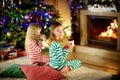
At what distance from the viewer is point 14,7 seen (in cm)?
551

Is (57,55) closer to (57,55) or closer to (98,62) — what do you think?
(57,55)

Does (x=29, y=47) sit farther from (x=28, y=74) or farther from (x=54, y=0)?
(x=54, y=0)

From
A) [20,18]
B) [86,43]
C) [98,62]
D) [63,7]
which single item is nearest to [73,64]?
[98,62]

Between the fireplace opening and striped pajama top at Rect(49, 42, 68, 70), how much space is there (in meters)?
1.45

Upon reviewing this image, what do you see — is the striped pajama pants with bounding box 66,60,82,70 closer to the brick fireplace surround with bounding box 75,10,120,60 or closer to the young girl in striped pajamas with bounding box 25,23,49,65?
the young girl in striped pajamas with bounding box 25,23,49,65

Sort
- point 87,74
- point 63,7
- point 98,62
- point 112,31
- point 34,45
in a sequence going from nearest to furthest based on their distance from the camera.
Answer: point 87,74 < point 34,45 < point 98,62 < point 112,31 < point 63,7

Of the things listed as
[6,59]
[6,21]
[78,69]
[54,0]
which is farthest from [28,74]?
[54,0]

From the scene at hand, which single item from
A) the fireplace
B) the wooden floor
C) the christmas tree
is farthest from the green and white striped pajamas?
the christmas tree

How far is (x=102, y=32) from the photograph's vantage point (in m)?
5.39

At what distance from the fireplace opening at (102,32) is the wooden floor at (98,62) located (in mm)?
380

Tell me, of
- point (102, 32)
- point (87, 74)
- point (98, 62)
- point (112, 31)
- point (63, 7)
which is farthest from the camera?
point (63, 7)

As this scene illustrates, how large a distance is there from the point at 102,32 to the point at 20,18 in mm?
1807

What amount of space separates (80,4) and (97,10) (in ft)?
1.36

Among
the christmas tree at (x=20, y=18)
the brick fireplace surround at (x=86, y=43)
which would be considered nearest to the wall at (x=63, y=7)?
the christmas tree at (x=20, y=18)
